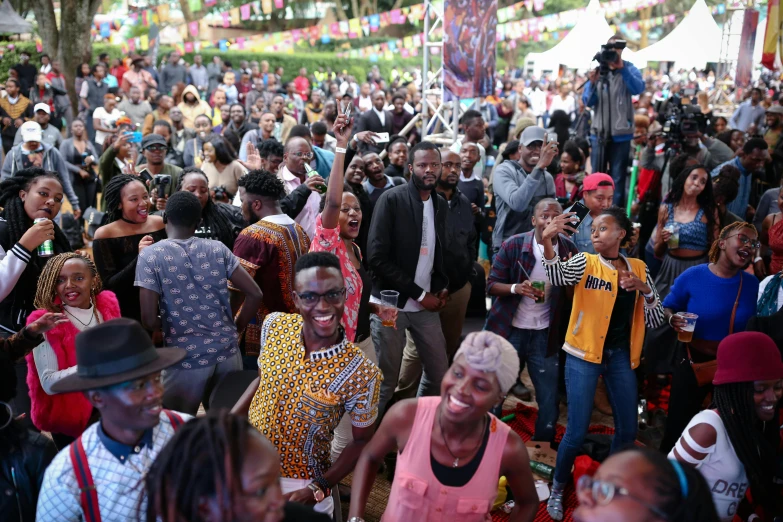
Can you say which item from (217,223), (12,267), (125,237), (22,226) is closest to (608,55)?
(217,223)

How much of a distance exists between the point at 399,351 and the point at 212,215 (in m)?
1.55

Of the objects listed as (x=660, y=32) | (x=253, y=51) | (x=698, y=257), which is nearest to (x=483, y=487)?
(x=698, y=257)

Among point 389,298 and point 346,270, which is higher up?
point 346,270

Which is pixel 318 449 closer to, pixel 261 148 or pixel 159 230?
pixel 159 230

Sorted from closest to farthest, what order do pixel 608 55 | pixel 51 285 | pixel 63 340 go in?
pixel 63 340
pixel 51 285
pixel 608 55

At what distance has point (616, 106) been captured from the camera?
7828 mm

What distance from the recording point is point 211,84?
18812 millimetres

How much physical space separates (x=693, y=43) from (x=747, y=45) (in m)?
1.73

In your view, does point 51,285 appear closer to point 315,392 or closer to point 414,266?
point 315,392

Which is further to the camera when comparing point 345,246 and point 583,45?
point 583,45

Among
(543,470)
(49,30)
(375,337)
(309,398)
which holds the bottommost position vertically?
(543,470)

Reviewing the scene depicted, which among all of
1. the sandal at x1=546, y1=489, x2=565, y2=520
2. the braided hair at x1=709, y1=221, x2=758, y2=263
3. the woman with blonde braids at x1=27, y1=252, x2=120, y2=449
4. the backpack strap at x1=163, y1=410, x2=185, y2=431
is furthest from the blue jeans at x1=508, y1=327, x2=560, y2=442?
the backpack strap at x1=163, y1=410, x2=185, y2=431

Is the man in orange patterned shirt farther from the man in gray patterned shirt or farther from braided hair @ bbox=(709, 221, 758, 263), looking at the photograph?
braided hair @ bbox=(709, 221, 758, 263)

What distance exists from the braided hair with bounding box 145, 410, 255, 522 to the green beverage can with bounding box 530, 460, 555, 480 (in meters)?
2.90
